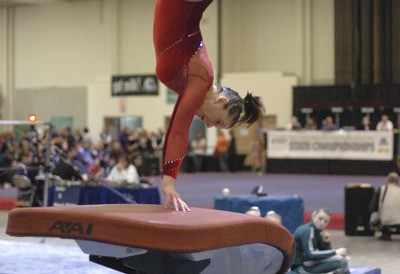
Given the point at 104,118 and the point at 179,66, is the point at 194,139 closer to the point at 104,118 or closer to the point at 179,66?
the point at 104,118

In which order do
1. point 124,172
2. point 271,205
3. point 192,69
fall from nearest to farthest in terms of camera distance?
point 192,69, point 271,205, point 124,172

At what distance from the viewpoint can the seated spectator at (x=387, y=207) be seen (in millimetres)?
8461

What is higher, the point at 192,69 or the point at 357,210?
the point at 192,69

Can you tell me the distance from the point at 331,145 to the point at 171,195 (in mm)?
13681

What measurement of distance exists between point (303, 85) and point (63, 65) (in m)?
8.75

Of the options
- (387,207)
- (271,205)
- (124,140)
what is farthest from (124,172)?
(124,140)

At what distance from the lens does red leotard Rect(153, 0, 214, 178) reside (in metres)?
3.06

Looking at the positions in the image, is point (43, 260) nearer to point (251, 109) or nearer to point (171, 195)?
point (171, 195)

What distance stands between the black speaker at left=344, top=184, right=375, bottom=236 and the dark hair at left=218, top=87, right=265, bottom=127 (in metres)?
5.84

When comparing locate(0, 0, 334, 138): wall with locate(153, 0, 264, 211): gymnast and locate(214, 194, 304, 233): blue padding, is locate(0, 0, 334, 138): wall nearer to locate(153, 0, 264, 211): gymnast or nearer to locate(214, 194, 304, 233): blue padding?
locate(214, 194, 304, 233): blue padding

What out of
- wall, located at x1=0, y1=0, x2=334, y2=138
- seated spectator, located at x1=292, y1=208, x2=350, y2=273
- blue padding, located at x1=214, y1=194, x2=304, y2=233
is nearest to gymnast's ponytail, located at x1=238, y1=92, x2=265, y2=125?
seated spectator, located at x1=292, y1=208, x2=350, y2=273

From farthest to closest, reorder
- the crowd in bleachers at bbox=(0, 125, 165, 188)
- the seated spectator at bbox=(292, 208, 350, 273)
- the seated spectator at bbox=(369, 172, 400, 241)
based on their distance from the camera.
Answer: the crowd in bleachers at bbox=(0, 125, 165, 188)
the seated spectator at bbox=(369, 172, 400, 241)
the seated spectator at bbox=(292, 208, 350, 273)

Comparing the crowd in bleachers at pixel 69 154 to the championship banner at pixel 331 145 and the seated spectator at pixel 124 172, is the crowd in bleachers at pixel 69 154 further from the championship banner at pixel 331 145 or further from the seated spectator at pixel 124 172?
the championship banner at pixel 331 145

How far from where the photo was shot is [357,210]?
880 cm
